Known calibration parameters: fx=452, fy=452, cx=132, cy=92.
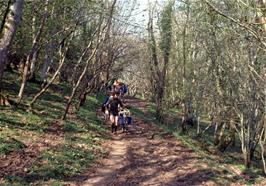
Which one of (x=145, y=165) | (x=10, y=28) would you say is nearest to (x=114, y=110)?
(x=145, y=165)

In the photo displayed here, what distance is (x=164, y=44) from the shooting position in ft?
123

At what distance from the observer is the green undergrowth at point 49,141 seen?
41.3 feet

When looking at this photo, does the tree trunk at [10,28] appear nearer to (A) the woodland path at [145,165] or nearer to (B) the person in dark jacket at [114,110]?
(A) the woodland path at [145,165]

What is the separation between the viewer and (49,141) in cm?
1684

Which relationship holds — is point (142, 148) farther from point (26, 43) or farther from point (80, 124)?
point (26, 43)

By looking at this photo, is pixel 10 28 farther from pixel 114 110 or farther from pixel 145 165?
pixel 114 110

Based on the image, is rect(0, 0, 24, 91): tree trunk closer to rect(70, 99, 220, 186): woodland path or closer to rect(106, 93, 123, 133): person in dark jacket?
rect(70, 99, 220, 186): woodland path

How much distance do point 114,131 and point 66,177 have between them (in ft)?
34.5

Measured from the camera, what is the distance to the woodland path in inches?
551

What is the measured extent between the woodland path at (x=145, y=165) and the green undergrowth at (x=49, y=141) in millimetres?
590

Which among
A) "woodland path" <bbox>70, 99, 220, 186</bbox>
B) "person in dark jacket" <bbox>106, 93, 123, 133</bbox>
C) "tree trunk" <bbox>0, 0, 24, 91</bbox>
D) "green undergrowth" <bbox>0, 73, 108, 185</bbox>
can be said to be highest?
"tree trunk" <bbox>0, 0, 24, 91</bbox>

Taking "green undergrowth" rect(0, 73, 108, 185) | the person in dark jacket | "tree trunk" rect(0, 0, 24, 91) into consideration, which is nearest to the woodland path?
"green undergrowth" rect(0, 73, 108, 185)

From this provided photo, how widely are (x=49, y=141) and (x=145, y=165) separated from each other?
3.70m

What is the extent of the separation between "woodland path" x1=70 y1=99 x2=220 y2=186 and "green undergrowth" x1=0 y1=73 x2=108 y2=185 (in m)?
0.59
